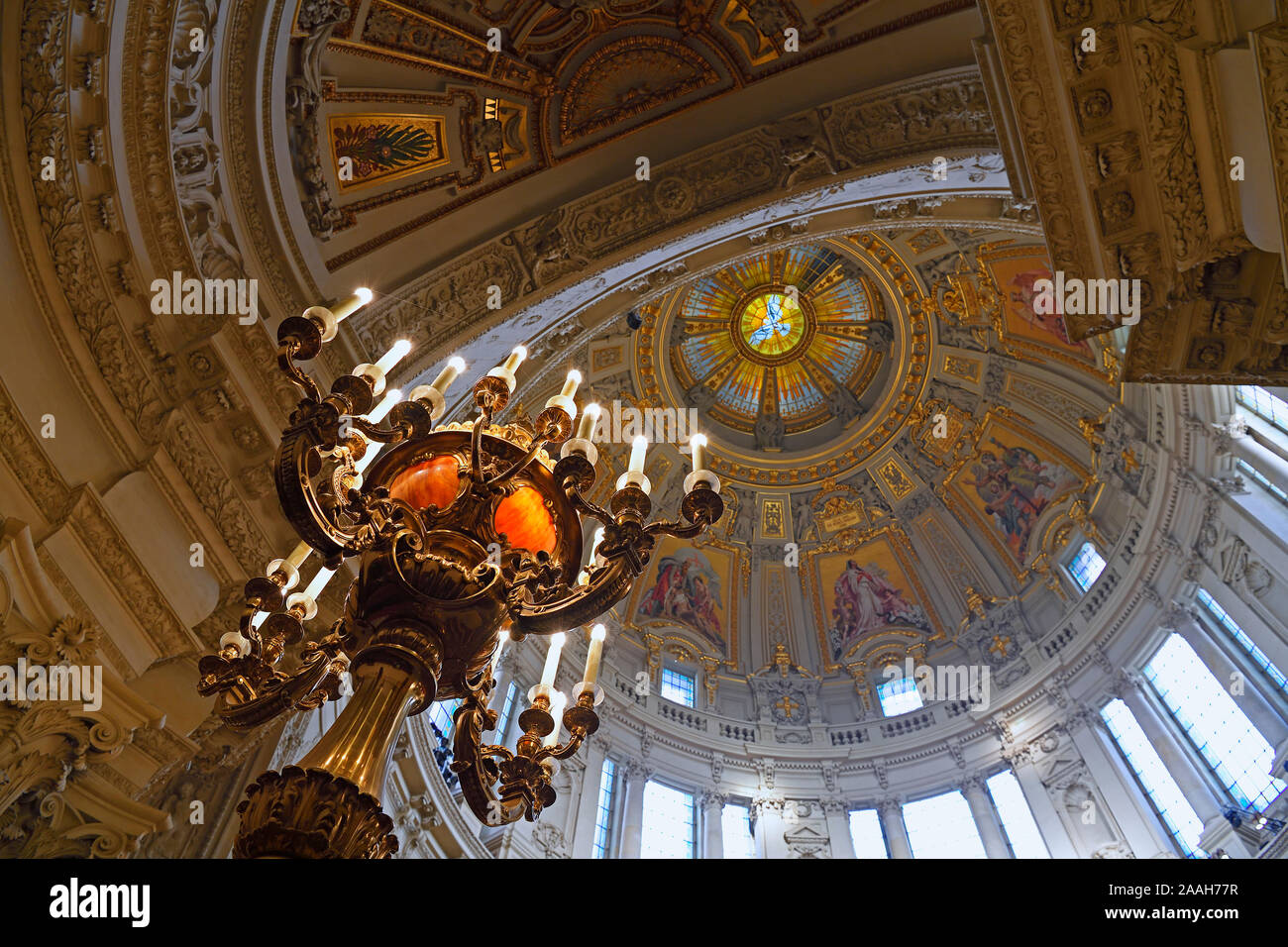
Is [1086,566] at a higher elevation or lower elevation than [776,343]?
lower

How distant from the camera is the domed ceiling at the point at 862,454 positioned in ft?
53.0

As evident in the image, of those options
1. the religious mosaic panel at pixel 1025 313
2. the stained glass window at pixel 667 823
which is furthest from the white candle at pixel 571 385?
the religious mosaic panel at pixel 1025 313

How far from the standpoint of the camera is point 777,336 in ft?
64.3

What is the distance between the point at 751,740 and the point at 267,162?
13956 millimetres

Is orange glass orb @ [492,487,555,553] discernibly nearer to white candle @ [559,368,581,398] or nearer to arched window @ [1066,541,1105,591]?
white candle @ [559,368,581,398]

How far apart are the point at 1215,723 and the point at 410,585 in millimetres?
12454

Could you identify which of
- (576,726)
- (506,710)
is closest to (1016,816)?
(506,710)

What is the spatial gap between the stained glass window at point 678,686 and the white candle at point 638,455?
44.8 ft

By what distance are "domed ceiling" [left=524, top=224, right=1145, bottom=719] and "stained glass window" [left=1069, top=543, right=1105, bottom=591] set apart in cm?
26

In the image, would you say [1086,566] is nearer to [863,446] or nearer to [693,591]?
[863,446]

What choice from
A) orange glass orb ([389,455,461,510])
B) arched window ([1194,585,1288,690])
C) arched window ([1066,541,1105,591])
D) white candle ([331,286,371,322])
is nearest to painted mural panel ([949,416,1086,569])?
arched window ([1066,541,1105,591])

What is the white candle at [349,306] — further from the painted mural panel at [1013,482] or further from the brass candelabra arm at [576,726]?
the painted mural panel at [1013,482]

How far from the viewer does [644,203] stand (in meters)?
8.55

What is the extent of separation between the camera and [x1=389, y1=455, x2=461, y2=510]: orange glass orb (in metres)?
3.88
